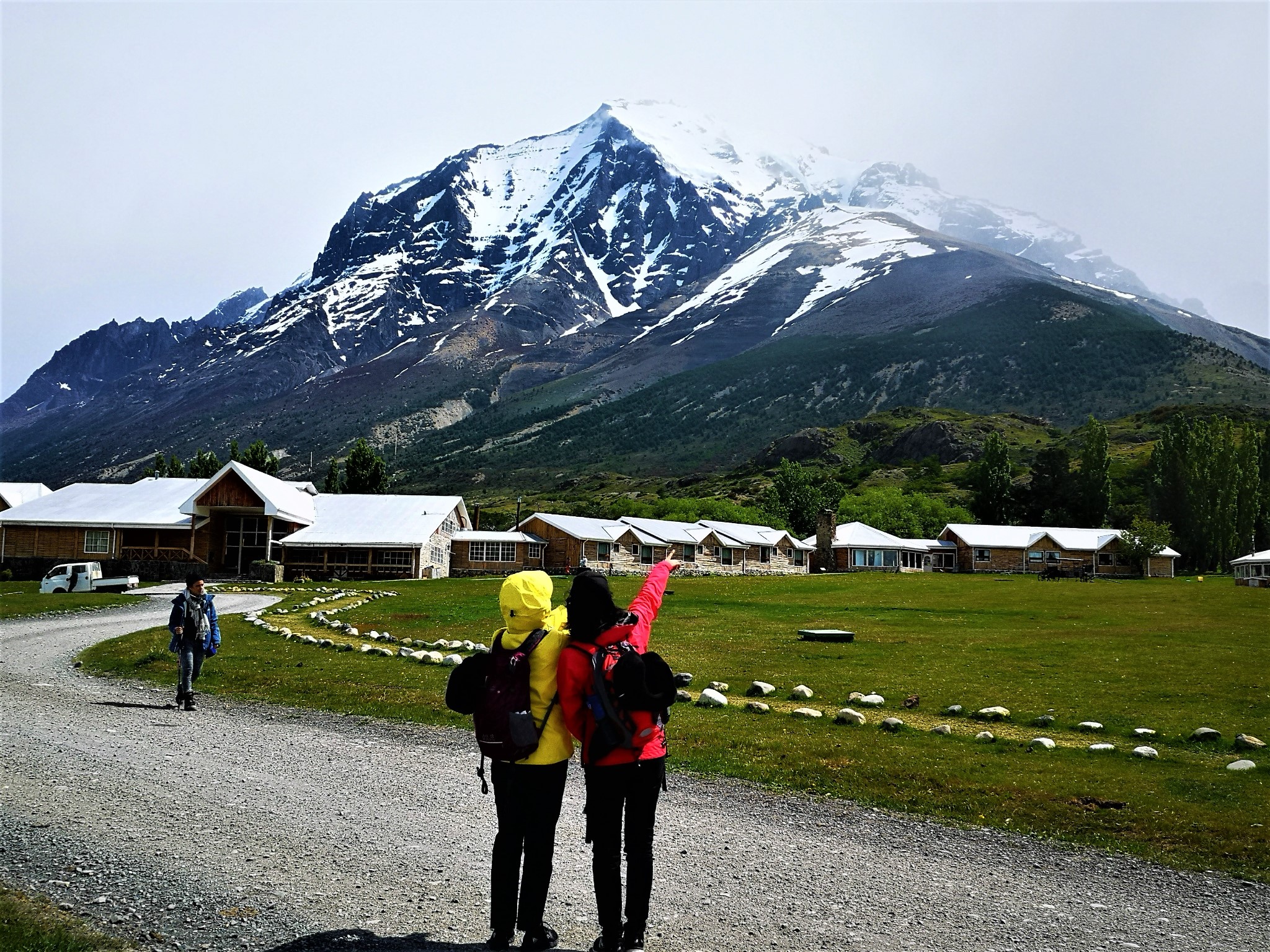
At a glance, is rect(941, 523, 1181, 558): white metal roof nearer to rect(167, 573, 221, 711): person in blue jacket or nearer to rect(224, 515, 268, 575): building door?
rect(224, 515, 268, 575): building door

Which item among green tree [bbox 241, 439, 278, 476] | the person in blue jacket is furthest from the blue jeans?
green tree [bbox 241, 439, 278, 476]

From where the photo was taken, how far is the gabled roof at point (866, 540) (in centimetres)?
10075

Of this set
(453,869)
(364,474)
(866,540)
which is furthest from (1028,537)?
(453,869)

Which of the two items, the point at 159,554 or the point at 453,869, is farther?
the point at 159,554

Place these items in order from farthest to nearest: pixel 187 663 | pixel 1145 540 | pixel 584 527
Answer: pixel 1145 540, pixel 584 527, pixel 187 663

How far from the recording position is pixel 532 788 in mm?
6457

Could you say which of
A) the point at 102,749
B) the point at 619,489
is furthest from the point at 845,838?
the point at 619,489

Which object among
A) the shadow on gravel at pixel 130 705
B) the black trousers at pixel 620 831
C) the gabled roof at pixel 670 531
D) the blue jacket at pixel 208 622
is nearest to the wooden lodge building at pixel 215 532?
the gabled roof at pixel 670 531

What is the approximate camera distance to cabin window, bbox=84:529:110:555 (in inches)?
2539

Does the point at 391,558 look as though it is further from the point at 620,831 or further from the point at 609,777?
the point at 609,777

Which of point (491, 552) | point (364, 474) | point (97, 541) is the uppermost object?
point (364, 474)

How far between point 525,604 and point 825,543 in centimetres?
9898

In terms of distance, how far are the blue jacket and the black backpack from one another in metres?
11.5

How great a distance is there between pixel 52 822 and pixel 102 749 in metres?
Result: 3.68
